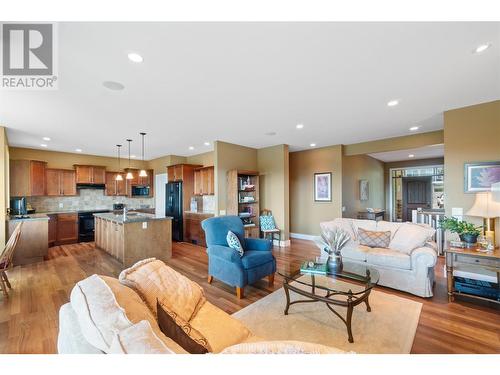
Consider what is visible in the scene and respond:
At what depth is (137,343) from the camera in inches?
27.4

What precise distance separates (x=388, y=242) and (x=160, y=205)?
6713 millimetres

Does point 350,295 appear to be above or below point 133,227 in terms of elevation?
below

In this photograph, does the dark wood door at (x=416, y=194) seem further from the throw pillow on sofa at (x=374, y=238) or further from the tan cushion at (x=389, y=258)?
the tan cushion at (x=389, y=258)

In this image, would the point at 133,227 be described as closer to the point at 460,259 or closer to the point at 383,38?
the point at 383,38

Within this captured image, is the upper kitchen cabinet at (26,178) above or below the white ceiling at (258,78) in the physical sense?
below

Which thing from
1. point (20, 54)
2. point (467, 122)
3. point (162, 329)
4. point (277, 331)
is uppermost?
point (20, 54)

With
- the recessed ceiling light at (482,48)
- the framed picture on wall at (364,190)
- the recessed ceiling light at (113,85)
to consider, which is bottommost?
the framed picture on wall at (364,190)

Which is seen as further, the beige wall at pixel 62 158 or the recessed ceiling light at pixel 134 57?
the beige wall at pixel 62 158

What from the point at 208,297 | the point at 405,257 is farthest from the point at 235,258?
the point at 405,257

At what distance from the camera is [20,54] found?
5.92ft

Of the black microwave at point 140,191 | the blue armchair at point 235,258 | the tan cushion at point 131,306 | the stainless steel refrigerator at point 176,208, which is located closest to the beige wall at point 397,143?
the blue armchair at point 235,258

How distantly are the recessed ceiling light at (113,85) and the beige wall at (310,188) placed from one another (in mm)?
5024

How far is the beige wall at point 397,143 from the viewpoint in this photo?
4.48 meters
